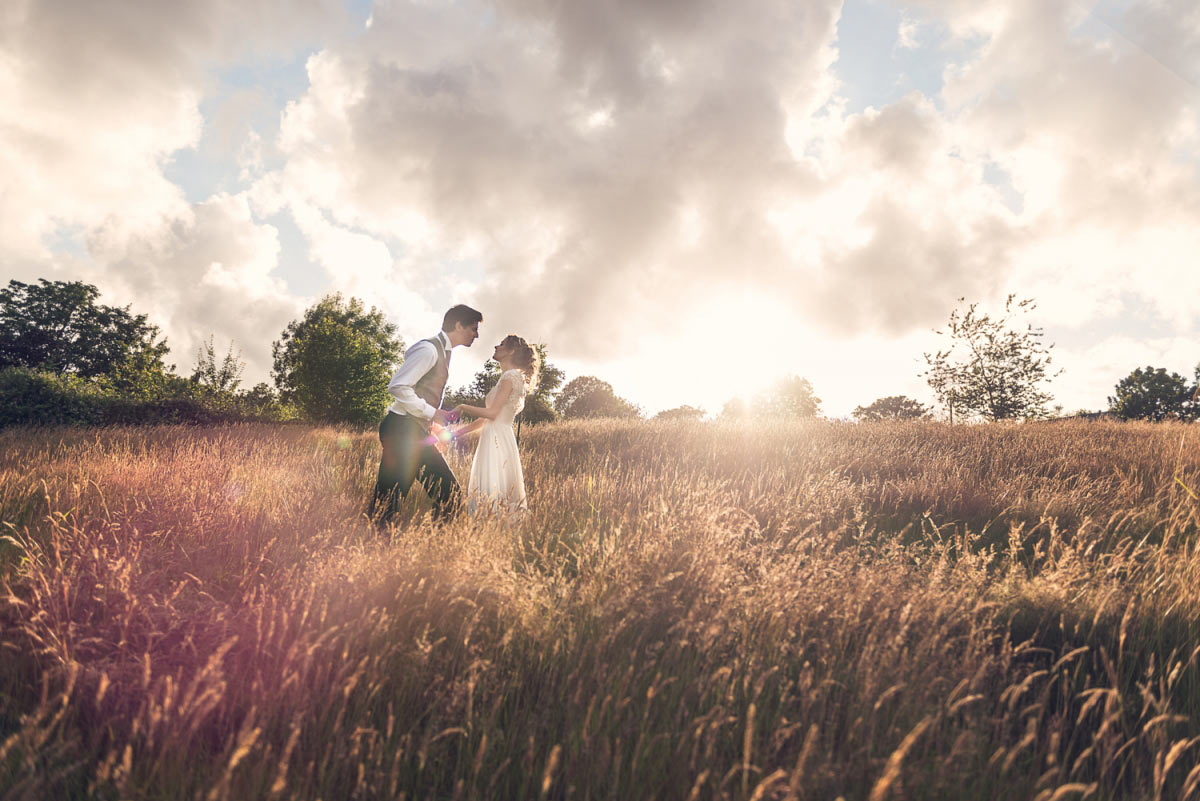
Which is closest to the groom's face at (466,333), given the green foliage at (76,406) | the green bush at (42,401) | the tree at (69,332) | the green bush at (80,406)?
the green bush at (80,406)

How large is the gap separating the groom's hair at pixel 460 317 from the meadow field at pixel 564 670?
2.14 m

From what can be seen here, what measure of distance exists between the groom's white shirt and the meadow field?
1170 mm

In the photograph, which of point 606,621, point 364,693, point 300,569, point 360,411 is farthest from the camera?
point 360,411

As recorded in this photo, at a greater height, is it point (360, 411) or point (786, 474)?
point (360, 411)

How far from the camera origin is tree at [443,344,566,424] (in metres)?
35.4

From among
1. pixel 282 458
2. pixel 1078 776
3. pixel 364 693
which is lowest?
pixel 1078 776

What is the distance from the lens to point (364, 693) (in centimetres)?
222

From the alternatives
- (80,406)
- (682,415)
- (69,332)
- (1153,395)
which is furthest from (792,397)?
(69,332)

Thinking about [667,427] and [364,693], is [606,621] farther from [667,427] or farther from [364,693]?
[667,427]

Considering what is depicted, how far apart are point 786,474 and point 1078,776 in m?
6.00

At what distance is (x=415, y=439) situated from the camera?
5.50m

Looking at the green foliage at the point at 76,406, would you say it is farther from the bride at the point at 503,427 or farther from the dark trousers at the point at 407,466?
the dark trousers at the point at 407,466

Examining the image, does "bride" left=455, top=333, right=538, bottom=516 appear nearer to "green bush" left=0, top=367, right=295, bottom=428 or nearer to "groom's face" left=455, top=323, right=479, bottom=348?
"groom's face" left=455, top=323, right=479, bottom=348

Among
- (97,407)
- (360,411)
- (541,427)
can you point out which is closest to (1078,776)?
(541,427)
